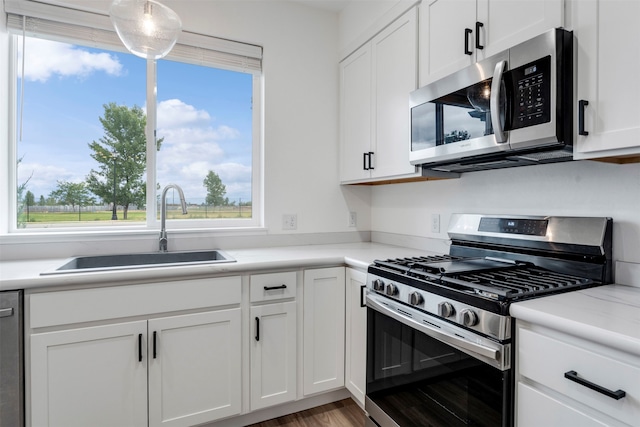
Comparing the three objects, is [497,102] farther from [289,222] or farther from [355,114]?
[289,222]

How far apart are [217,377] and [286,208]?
116cm

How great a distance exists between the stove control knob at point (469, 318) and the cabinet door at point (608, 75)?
2.09ft

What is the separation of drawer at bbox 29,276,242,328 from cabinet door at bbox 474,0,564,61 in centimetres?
153

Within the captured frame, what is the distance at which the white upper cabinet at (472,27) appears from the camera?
1265mm

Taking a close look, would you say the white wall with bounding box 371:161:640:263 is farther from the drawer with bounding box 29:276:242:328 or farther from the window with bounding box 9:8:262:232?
the drawer with bounding box 29:276:242:328

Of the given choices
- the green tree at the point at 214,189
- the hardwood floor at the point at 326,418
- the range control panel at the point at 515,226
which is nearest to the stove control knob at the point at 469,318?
the range control panel at the point at 515,226

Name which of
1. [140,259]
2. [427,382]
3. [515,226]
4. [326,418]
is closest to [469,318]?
[427,382]

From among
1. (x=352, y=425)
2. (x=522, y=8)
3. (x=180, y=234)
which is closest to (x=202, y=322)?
(x=180, y=234)

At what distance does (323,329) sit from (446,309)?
3.04 ft

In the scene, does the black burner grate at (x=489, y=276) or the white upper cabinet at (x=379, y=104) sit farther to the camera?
the white upper cabinet at (x=379, y=104)

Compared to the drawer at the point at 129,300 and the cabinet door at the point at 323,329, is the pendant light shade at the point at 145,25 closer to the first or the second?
the drawer at the point at 129,300

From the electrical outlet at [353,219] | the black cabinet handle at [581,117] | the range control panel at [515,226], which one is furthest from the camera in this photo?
the electrical outlet at [353,219]

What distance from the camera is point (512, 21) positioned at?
135 cm

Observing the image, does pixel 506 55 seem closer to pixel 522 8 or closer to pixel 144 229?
pixel 522 8
